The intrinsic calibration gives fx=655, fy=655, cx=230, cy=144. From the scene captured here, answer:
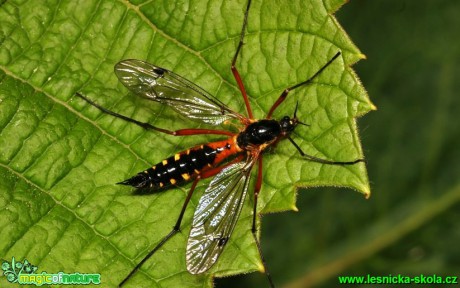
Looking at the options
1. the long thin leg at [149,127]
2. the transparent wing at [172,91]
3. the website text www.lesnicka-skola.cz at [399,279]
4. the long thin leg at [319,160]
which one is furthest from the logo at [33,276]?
the website text www.lesnicka-skola.cz at [399,279]

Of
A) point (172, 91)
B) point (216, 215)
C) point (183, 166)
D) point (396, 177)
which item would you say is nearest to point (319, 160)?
point (216, 215)

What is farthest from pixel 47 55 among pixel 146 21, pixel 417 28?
pixel 417 28

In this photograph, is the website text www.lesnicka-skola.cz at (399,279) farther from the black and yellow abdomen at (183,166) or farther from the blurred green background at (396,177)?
the black and yellow abdomen at (183,166)

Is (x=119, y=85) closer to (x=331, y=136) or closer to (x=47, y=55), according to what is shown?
(x=47, y=55)

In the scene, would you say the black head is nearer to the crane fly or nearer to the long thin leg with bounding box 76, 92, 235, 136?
the crane fly

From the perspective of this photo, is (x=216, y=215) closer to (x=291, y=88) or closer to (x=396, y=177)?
(x=291, y=88)

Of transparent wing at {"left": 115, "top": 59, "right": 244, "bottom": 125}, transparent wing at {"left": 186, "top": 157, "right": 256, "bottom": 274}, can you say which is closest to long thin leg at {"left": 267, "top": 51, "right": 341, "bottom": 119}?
transparent wing at {"left": 115, "top": 59, "right": 244, "bottom": 125}
